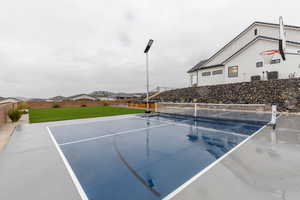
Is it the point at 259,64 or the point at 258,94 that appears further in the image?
the point at 259,64

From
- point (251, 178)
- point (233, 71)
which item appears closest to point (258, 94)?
point (233, 71)

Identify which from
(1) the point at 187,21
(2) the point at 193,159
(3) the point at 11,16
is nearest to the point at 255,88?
(1) the point at 187,21

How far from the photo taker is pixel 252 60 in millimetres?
18438

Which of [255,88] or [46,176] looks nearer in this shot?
[46,176]

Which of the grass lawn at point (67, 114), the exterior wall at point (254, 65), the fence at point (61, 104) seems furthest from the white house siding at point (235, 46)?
the fence at point (61, 104)

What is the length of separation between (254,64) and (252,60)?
661mm

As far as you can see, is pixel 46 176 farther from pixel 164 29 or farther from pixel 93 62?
pixel 93 62

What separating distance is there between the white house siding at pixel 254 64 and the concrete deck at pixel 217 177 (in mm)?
17057

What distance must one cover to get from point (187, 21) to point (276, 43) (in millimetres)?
13153

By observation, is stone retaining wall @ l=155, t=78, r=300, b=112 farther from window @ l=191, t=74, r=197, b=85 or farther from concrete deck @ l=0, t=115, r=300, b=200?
concrete deck @ l=0, t=115, r=300, b=200

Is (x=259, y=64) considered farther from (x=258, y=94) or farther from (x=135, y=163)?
(x=135, y=163)

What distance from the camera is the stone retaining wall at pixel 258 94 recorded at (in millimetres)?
11930

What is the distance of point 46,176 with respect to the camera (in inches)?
103

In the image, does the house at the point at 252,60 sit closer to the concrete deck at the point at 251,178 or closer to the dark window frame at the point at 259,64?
the dark window frame at the point at 259,64
